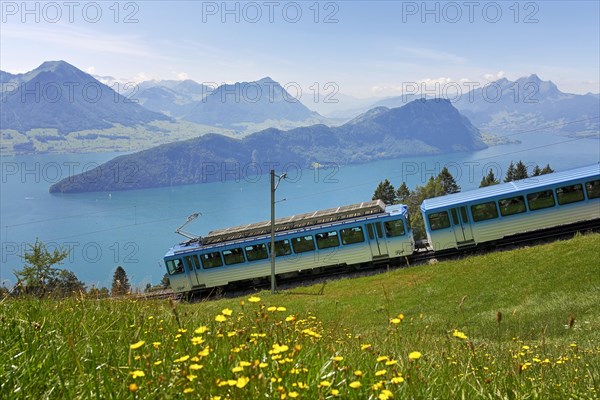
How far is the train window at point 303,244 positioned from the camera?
2625 centimetres

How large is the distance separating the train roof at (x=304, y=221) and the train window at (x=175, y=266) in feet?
6.82

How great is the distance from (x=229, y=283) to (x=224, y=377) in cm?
2602

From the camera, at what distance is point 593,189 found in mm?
21484

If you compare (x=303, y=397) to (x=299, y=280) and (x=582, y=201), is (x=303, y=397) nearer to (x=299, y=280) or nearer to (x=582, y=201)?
(x=582, y=201)

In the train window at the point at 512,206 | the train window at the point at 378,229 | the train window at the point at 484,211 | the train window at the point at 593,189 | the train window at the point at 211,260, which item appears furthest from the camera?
the train window at the point at 211,260

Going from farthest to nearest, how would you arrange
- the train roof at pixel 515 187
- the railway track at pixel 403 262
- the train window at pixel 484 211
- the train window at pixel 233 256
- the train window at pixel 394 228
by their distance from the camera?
the train window at pixel 233 256 < the train window at pixel 394 228 < the train window at pixel 484 211 < the railway track at pixel 403 262 < the train roof at pixel 515 187

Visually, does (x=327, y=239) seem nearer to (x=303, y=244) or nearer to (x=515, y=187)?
(x=303, y=244)

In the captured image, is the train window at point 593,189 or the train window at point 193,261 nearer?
the train window at point 593,189

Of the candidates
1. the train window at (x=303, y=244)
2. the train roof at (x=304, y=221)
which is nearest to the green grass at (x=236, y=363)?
the train roof at (x=304, y=221)

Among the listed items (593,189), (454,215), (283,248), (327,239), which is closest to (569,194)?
(593,189)

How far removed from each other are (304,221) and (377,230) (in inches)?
174

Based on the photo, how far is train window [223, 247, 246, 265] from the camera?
1085 inches

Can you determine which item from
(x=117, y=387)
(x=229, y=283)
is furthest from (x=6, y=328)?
(x=229, y=283)

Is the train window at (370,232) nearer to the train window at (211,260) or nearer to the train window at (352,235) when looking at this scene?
the train window at (352,235)
